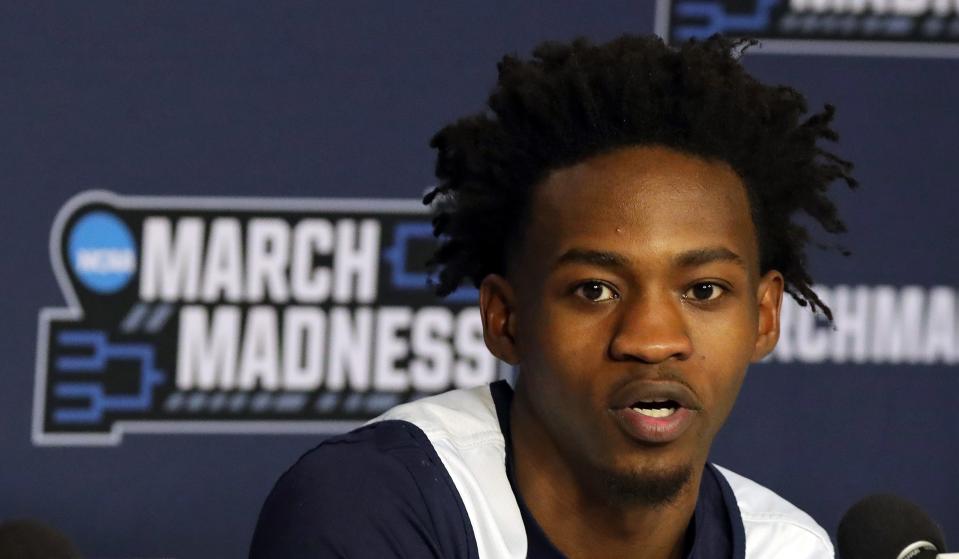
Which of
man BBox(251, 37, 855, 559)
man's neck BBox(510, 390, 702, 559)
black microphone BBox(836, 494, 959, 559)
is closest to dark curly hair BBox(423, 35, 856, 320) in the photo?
man BBox(251, 37, 855, 559)

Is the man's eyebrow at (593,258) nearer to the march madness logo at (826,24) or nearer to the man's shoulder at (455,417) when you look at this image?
the man's shoulder at (455,417)

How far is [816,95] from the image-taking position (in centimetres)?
314

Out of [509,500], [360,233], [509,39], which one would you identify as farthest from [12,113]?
[509,500]

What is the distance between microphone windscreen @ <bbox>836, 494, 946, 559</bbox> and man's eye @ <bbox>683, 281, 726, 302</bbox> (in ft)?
1.80

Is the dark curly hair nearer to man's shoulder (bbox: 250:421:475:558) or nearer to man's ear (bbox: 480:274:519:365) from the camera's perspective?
man's ear (bbox: 480:274:519:365)

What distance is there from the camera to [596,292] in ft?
5.32

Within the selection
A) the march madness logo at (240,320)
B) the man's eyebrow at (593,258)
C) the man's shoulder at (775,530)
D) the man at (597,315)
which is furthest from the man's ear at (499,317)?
the march madness logo at (240,320)

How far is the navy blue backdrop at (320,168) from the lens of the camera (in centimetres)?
287

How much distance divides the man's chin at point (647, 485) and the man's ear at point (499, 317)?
0.19m

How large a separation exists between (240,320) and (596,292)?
1.45 meters

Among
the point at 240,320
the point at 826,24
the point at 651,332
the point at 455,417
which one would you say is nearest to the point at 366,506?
the point at 455,417

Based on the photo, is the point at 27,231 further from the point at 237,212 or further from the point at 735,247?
the point at 735,247

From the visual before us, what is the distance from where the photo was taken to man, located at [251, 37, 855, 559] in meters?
1.60

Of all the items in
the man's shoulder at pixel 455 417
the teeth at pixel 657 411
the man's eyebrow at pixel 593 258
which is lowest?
the man's shoulder at pixel 455 417
